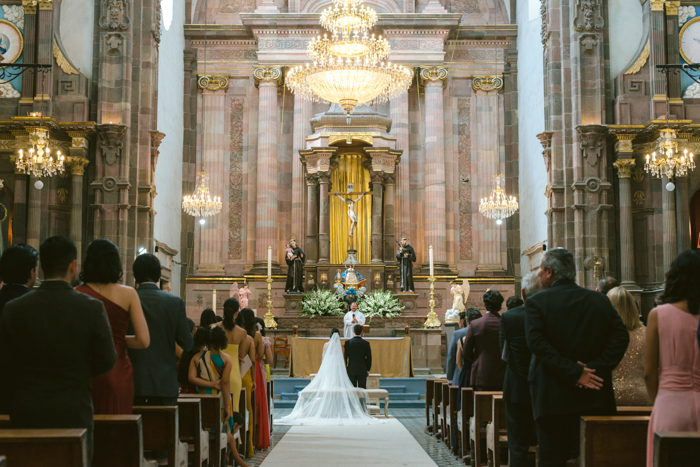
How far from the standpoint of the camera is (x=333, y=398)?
13.3 metres

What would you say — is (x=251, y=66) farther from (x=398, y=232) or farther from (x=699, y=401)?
(x=699, y=401)

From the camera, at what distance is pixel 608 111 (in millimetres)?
18109

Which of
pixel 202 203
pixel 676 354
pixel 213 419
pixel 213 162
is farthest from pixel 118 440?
pixel 213 162

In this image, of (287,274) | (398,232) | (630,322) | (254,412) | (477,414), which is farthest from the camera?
(398,232)

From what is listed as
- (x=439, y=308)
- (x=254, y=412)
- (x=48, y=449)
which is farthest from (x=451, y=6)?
(x=48, y=449)

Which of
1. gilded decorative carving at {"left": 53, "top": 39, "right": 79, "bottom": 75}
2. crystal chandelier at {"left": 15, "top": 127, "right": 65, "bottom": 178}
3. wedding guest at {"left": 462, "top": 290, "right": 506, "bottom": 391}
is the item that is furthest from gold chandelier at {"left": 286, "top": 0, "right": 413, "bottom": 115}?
wedding guest at {"left": 462, "top": 290, "right": 506, "bottom": 391}

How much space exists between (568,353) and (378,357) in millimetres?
13077

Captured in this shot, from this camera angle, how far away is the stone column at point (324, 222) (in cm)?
2409

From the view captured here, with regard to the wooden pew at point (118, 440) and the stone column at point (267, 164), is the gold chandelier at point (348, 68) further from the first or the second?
the wooden pew at point (118, 440)

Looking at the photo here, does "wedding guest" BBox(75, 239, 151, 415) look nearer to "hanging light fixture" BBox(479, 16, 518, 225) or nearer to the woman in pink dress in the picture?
the woman in pink dress

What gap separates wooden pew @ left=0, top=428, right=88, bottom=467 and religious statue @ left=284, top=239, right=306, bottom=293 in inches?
745

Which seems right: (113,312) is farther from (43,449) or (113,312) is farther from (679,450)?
(679,450)

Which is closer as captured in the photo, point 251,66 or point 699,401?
point 699,401

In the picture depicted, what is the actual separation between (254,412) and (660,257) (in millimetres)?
10673
